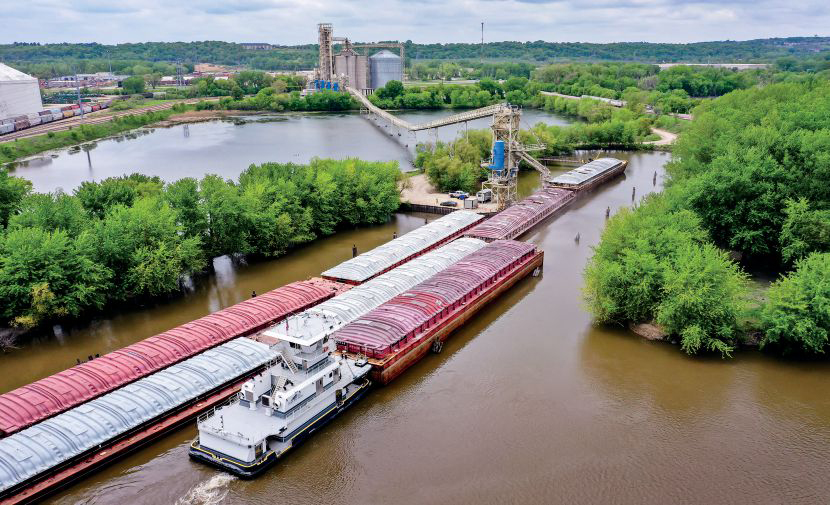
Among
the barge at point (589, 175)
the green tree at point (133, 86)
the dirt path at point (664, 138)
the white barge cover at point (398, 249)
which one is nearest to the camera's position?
the white barge cover at point (398, 249)

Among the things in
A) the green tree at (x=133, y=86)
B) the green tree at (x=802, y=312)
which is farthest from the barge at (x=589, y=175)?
the green tree at (x=133, y=86)

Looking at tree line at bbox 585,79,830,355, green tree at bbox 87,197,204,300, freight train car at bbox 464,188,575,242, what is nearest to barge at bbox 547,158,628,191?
freight train car at bbox 464,188,575,242

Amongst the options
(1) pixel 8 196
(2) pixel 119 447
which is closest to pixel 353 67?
(1) pixel 8 196

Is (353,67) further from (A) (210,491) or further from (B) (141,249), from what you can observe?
(A) (210,491)

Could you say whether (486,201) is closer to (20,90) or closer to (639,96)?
(639,96)

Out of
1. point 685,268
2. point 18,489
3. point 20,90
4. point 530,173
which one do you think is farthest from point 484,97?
point 18,489

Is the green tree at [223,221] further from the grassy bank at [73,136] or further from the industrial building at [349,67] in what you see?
the industrial building at [349,67]
